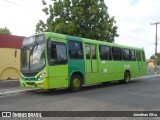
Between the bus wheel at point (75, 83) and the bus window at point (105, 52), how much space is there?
114 inches

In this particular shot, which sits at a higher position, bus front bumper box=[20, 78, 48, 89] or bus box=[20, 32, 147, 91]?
bus box=[20, 32, 147, 91]

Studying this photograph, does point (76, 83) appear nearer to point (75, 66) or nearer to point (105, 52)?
point (75, 66)

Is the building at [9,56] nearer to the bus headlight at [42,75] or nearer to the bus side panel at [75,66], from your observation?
the bus side panel at [75,66]

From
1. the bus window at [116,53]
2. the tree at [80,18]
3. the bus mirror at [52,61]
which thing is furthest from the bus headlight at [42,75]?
the tree at [80,18]

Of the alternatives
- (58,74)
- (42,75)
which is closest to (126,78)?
(58,74)

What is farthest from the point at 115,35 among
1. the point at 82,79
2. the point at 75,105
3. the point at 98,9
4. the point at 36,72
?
the point at 75,105

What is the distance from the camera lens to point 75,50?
1545cm

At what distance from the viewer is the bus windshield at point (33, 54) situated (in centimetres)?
1368

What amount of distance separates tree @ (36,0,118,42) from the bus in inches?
284

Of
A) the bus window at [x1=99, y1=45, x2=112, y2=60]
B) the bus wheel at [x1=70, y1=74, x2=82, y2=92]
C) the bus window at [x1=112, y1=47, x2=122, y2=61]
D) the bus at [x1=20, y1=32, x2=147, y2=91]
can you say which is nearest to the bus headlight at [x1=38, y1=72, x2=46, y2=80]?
the bus at [x1=20, y1=32, x2=147, y2=91]

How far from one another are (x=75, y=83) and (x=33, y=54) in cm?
278

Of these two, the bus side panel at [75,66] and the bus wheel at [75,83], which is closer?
the bus side panel at [75,66]

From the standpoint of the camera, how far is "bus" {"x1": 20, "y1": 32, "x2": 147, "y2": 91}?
44.6ft

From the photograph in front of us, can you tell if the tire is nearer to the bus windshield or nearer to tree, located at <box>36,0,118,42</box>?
tree, located at <box>36,0,118,42</box>
